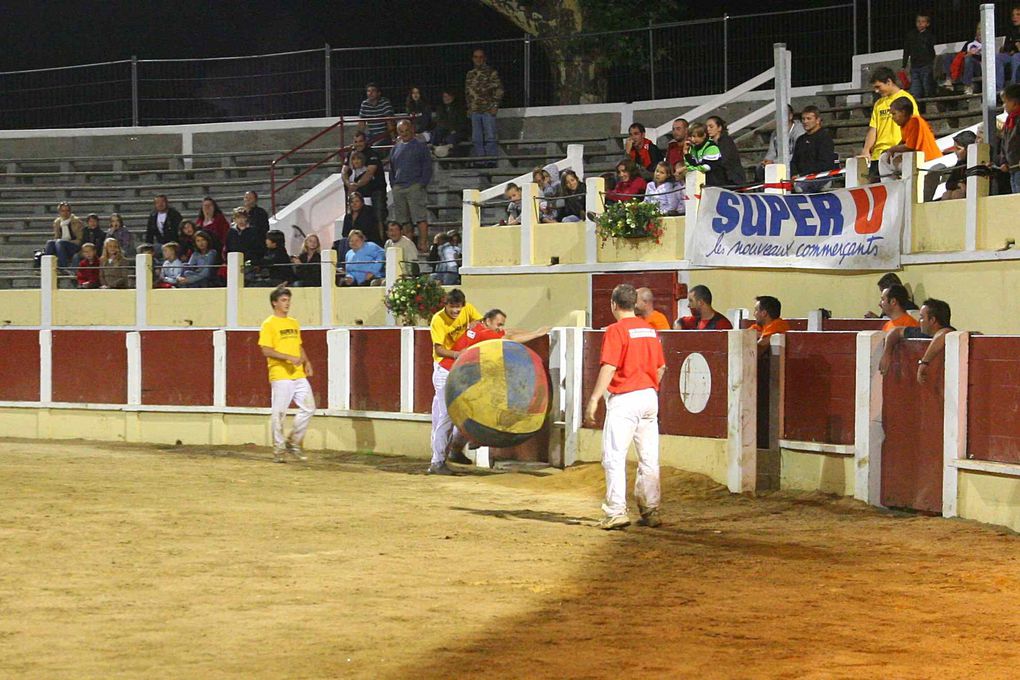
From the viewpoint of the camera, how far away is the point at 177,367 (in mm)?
19766

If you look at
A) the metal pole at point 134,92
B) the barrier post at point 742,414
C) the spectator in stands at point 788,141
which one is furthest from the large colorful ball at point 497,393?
the metal pole at point 134,92

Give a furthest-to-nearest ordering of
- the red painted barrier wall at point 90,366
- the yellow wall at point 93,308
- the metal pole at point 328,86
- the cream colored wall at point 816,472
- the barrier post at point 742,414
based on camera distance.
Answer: the metal pole at point 328,86 < the yellow wall at point 93,308 < the red painted barrier wall at point 90,366 < the barrier post at point 742,414 < the cream colored wall at point 816,472

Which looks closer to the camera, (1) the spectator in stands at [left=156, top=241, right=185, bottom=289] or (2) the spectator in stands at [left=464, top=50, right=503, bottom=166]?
(1) the spectator in stands at [left=156, top=241, right=185, bottom=289]

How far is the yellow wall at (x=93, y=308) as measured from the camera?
21.4 m

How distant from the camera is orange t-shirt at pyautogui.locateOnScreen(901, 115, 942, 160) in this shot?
14.4 m

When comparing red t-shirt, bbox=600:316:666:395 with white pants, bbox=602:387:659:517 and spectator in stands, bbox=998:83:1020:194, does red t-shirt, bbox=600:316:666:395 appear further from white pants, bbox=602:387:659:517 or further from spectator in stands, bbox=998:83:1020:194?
spectator in stands, bbox=998:83:1020:194

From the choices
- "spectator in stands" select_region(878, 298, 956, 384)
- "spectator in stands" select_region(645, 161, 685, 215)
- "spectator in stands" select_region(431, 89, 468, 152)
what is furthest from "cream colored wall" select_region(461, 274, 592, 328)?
"spectator in stands" select_region(878, 298, 956, 384)

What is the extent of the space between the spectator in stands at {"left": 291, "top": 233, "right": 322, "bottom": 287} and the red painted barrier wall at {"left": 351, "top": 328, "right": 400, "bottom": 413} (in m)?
2.63

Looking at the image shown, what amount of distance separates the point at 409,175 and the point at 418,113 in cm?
350

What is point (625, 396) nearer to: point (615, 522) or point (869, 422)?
point (615, 522)

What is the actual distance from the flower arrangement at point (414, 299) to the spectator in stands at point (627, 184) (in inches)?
93.9

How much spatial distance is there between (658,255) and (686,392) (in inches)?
168

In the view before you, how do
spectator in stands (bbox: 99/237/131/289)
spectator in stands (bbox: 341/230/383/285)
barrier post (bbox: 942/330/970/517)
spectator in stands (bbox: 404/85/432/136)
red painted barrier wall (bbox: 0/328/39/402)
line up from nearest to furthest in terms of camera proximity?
1. barrier post (bbox: 942/330/970/517)
2. spectator in stands (bbox: 341/230/383/285)
3. red painted barrier wall (bbox: 0/328/39/402)
4. spectator in stands (bbox: 99/237/131/289)
5. spectator in stands (bbox: 404/85/432/136)

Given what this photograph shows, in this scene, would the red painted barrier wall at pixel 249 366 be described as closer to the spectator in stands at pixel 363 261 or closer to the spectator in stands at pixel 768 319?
the spectator in stands at pixel 363 261
